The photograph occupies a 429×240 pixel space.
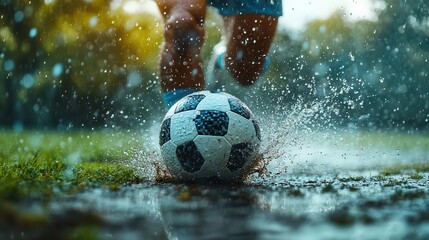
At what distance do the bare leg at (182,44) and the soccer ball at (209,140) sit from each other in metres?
0.59

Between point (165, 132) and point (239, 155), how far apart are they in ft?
1.71

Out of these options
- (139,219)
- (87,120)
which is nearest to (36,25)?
(87,120)

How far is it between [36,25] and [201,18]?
21.0 m

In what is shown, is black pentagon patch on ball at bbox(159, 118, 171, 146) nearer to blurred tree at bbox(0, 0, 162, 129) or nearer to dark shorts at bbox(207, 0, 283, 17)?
dark shorts at bbox(207, 0, 283, 17)

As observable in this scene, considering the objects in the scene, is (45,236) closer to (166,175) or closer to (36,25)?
(166,175)

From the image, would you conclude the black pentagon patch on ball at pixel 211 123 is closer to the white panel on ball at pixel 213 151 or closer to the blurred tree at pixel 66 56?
the white panel on ball at pixel 213 151

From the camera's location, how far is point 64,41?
86.5 feet

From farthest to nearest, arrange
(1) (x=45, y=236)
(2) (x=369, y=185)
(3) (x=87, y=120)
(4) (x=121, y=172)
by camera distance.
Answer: (3) (x=87, y=120)
(4) (x=121, y=172)
(2) (x=369, y=185)
(1) (x=45, y=236)

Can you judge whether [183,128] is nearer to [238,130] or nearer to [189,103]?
[189,103]

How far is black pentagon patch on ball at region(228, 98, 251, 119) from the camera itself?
12.9 ft

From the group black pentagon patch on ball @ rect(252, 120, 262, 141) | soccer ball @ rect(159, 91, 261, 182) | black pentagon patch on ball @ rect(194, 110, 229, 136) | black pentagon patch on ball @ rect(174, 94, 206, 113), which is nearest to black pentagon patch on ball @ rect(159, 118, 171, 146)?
soccer ball @ rect(159, 91, 261, 182)

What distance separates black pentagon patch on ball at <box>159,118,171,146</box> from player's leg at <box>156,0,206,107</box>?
0.63 m

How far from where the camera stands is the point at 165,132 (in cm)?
398

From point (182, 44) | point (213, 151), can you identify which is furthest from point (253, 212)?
point (182, 44)
